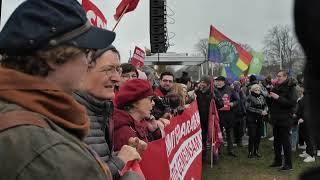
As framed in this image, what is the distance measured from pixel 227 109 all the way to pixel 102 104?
32.1 ft

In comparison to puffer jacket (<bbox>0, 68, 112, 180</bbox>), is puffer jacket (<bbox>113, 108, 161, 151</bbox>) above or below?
below

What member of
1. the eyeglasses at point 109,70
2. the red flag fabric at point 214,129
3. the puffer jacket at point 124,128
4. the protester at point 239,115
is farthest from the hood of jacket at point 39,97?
the protester at point 239,115

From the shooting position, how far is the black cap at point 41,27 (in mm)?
1675

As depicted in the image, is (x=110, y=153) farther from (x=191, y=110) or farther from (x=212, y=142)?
(x=212, y=142)

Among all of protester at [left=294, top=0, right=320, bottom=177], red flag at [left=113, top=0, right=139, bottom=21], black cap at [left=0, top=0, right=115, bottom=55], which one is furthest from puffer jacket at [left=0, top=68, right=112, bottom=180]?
red flag at [left=113, top=0, right=139, bottom=21]

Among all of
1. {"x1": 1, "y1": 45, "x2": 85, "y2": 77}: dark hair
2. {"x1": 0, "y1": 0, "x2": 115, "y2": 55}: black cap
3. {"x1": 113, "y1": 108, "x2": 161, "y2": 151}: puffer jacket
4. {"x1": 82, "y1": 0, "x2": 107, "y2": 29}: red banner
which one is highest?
{"x1": 82, "y1": 0, "x2": 107, "y2": 29}: red banner

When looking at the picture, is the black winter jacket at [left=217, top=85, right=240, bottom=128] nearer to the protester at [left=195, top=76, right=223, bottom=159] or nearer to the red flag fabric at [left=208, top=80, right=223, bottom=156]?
the protester at [left=195, top=76, right=223, bottom=159]

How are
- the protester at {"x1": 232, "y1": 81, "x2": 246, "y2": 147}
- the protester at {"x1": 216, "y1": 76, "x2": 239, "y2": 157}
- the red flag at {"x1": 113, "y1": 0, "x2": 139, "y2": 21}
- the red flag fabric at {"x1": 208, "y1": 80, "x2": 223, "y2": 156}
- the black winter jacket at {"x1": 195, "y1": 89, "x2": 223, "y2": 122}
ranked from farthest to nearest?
1. the protester at {"x1": 232, "y1": 81, "x2": 246, "y2": 147}
2. the protester at {"x1": 216, "y1": 76, "x2": 239, "y2": 157}
3. the black winter jacket at {"x1": 195, "y1": 89, "x2": 223, "y2": 122}
4. the red flag fabric at {"x1": 208, "y1": 80, "x2": 223, "y2": 156}
5. the red flag at {"x1": 113, "y1": 0, "x2": 139, "y2": 21}

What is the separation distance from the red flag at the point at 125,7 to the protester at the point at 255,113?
549 centimetres

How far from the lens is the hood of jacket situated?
163cm

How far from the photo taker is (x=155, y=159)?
4137 millimetres

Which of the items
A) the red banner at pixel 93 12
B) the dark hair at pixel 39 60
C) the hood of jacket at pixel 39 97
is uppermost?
the red banner at pixel 93 12

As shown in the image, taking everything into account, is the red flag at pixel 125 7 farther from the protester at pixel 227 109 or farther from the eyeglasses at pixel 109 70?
the protester at pixel 227 109

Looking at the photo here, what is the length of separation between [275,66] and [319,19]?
62.3 m
